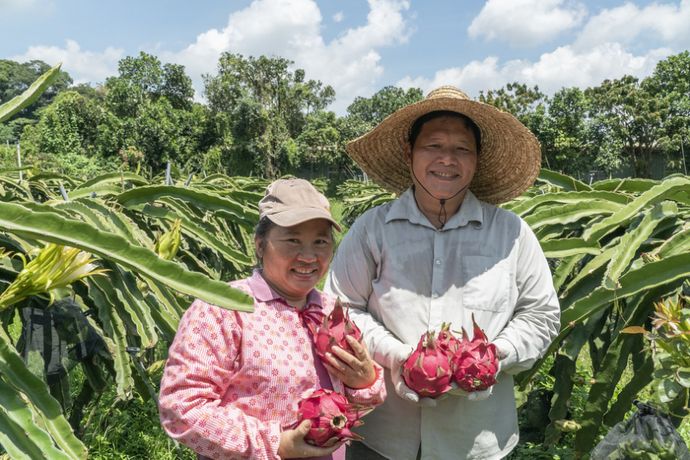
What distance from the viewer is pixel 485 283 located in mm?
1485

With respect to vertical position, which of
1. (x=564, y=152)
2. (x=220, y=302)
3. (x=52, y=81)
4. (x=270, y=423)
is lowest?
(x=270, y=423)

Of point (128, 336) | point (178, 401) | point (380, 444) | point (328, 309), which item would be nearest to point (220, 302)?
point (178, 401)

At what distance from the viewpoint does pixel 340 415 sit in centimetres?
112

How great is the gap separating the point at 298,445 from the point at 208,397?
7.5 inches

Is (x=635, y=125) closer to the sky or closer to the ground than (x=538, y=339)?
closer to the sky

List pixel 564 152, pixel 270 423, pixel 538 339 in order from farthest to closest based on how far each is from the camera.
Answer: pixel 564 152
pixel 538 339
pixel 270 423

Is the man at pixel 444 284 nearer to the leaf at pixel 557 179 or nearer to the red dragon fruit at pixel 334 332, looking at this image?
the red dragon fruit at pixel 334 332

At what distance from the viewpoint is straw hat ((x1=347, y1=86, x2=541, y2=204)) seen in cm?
159

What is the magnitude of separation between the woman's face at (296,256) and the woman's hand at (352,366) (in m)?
0.15

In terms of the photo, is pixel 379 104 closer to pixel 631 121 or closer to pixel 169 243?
pixel 631 121

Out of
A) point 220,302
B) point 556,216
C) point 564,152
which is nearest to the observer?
point 220,302

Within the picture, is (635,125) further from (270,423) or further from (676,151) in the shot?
(270,423)

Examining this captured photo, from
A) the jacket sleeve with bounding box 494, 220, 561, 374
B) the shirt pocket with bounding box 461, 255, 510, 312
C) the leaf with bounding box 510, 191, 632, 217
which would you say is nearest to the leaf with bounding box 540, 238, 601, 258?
the leaf with bounding box 510, 191, 632, 217

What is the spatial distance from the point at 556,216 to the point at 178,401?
5.18 ft
